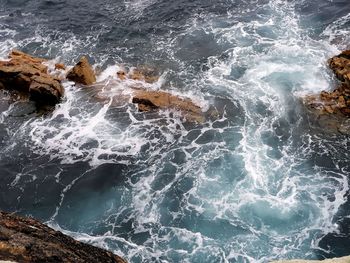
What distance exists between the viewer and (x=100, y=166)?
2808 cm

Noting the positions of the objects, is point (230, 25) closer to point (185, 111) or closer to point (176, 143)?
point (185, 111)

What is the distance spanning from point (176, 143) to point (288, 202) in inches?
365

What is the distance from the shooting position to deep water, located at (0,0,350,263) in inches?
923

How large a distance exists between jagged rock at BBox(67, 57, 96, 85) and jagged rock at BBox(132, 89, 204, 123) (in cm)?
527

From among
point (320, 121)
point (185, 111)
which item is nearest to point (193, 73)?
point (185, 111)

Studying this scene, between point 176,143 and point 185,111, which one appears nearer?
point 176,143

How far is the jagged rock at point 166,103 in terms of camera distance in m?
31.4

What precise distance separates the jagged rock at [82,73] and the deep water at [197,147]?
101 cm

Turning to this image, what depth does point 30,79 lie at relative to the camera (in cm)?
3450

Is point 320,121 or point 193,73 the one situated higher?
point 193,73

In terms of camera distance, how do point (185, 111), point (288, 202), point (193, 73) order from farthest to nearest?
1. point (193, 73)
2. point (185, 111)
3. point (288, 202)

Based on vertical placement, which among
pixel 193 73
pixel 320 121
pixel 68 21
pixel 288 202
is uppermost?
pixel 68 21

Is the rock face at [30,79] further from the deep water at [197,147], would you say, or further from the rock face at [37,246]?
the rock face at [37,246]

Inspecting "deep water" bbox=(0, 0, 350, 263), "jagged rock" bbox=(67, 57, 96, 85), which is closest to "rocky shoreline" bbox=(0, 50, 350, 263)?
"jagged rock" bbox=(67, 57, 96, 85)
